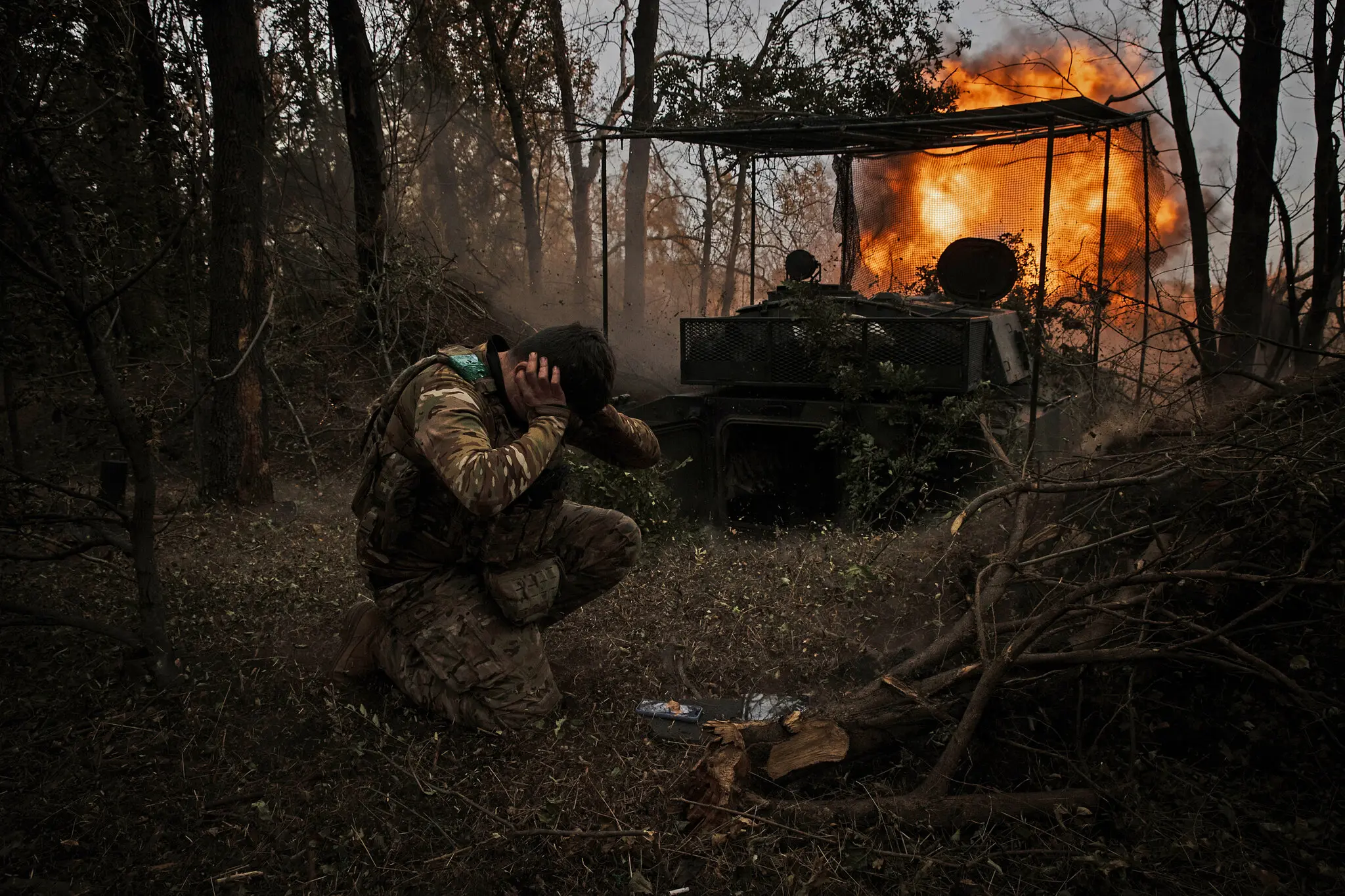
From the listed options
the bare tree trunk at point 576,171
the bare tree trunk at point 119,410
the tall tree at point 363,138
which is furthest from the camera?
the bare tree trunk at point 576,171

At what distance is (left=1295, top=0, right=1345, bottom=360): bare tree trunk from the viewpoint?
23.8 feet

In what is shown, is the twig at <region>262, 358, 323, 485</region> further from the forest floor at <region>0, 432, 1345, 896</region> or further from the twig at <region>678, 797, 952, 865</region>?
the twig at <region>678, 797, 952, 865</region>

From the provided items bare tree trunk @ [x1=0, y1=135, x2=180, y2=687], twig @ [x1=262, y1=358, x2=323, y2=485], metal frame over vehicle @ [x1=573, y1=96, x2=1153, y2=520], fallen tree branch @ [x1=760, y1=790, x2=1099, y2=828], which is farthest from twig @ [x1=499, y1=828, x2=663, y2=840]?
twig @ [x1=262, y1=358, x2=323, y2=485]

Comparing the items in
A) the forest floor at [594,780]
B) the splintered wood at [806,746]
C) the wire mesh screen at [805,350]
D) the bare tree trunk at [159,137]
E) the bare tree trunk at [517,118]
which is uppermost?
the bare tree trunk at [517,118]

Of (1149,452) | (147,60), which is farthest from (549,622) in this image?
(147,60)

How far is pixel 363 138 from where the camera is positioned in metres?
9.69

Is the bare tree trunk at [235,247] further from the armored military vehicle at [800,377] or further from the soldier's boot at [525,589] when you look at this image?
the soldier's boot at [525,589]

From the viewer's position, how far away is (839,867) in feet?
7.99

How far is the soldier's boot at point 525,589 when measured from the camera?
134 inches

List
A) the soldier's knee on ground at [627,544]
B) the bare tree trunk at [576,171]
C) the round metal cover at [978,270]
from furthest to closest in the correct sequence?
the bare tree trunk at [576,171] → the round metal cover at [978,270] → the soldier's knee on ground at [627,544]

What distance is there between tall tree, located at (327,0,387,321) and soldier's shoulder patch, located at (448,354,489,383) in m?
6.66

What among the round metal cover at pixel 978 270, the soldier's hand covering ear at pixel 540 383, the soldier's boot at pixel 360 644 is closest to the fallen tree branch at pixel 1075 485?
the soldier's hand covering ear at pixel 540 383

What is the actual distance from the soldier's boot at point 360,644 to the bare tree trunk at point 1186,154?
25.2ft

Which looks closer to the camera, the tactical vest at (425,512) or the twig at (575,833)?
the twig at (575,833)
